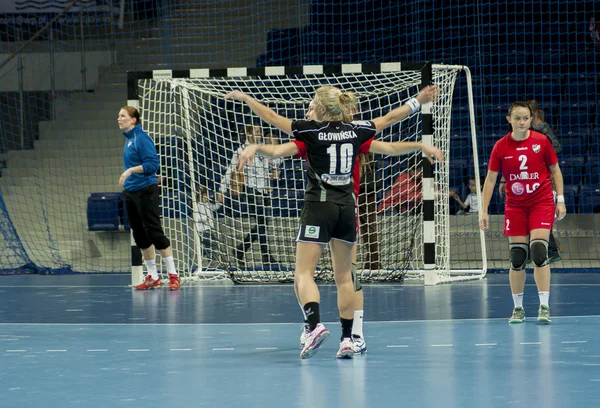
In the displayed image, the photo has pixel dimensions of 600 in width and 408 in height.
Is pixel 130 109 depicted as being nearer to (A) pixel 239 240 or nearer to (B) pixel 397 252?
(A) pixel 239 240

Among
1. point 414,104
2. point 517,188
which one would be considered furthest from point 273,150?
point 517,188

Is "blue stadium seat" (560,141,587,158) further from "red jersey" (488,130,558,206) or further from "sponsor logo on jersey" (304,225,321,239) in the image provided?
"sponsor logo on jersey" (304,225,321,239)

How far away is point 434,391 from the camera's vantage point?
4.80 meters

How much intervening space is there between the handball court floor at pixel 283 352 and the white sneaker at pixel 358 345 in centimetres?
8

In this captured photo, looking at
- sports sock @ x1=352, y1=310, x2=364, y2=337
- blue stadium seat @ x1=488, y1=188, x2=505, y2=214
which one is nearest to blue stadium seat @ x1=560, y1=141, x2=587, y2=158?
blue stadium seat @ x1=488, y1=188, x2=505, y2=214

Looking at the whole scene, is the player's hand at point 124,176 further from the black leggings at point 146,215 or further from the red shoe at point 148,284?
the red shoe at point 148,284

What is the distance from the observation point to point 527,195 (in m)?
7.58

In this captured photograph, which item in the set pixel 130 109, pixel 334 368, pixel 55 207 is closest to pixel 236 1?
pixel 55 207

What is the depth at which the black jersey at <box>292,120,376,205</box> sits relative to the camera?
5.82 m

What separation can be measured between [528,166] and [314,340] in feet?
9.04

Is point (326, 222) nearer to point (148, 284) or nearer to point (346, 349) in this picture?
point (346, 349)

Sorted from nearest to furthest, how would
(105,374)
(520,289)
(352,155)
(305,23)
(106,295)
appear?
(105,374) → (352,155) → (520,289) → (106,295) → (305,23)

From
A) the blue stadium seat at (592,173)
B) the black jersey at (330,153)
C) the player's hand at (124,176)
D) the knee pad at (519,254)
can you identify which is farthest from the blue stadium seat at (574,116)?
the black jersey at (330,153)

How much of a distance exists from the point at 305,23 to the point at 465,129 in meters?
4.11
